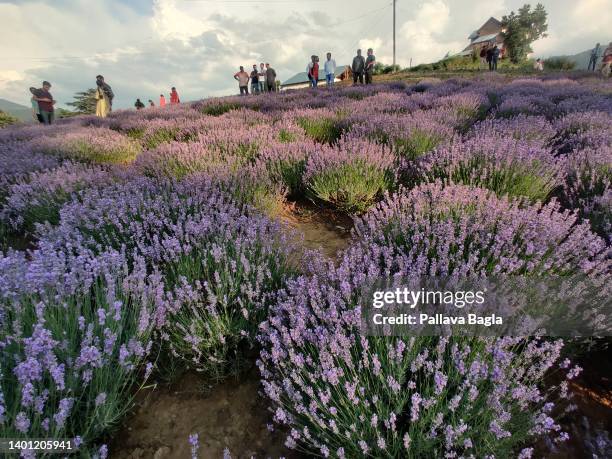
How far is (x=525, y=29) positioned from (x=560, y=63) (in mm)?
25108

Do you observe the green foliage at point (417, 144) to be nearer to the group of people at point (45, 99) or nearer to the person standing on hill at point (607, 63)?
the group of people at point (45, 99)

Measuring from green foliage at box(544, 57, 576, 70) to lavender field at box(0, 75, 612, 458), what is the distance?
27167 mm

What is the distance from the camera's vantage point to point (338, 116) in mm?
6418

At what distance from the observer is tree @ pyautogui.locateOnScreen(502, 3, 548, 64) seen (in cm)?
4397

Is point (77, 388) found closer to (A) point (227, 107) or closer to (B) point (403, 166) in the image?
(B) point (403, 166)

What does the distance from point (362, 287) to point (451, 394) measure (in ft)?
1.93

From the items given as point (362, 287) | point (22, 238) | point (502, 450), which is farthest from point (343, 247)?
point (22, 238)

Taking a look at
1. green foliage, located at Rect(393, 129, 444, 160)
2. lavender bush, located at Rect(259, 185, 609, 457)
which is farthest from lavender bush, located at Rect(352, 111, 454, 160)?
lavender bush, located at Rect(259, 185, 609, 457)

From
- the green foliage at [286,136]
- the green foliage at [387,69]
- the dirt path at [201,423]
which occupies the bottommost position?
the dirt path at [201,423]

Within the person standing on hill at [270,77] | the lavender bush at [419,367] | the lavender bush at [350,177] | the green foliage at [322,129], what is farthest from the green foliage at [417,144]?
the person standing on hill at [270,77]

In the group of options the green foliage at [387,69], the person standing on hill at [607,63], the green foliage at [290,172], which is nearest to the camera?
the green foliage at [290,172]

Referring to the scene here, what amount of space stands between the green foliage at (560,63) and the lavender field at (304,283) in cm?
2717

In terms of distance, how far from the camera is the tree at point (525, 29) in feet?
144

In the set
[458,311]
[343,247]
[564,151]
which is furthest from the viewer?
[564,151]
